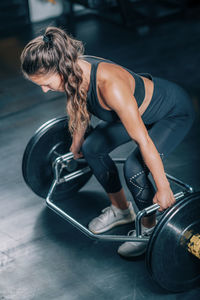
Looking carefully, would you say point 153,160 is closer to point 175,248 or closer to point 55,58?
point 175,248

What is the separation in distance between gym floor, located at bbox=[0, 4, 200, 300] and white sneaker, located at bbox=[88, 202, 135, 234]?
4 cm

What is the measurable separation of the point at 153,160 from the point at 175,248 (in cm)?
34

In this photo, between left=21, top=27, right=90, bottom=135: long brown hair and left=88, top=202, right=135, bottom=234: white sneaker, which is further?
left=88, top=202, right=135, bottom=234: white sneaker

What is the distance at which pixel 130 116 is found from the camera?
1.59 meters

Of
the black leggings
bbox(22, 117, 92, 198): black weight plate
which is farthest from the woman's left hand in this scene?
bbox(22, 117, 92, 198): black weight plate

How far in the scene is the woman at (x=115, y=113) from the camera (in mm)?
1604

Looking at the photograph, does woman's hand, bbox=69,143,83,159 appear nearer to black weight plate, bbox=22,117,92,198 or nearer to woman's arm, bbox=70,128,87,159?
woman's arm, bbox=70,128,87,159

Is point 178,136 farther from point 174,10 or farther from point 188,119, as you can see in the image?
point 174,10

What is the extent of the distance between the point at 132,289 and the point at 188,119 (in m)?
0.73

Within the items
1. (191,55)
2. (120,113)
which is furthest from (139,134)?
(191,55)

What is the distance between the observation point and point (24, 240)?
2.19 m

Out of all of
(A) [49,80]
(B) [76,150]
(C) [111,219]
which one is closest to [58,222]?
(C) [111,219]

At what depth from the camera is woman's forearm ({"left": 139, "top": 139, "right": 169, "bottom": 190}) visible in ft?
5.38

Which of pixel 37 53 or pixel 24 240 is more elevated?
pixel 37 53
